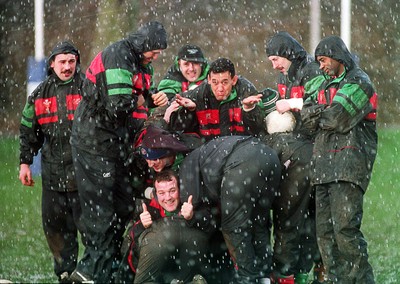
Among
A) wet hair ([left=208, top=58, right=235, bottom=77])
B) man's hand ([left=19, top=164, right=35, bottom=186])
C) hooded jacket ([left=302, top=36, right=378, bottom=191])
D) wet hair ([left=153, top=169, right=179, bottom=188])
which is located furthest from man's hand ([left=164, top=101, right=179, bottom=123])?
man's hand ([left=19, top=164, right=35, bottom=186])

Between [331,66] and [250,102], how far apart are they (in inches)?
26.5

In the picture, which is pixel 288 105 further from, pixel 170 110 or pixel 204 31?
pixel 204 31

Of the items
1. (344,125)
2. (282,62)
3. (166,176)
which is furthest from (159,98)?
(344,125)

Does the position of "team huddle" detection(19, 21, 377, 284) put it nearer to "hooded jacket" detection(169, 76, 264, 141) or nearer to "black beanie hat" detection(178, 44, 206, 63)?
"hooded jacket" detection(169, 76, 264, 141)

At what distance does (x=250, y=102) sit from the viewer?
27.6 feet

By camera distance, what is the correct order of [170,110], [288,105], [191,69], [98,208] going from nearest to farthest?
[288,105] < [98,208] < [170,110] < [191,69]

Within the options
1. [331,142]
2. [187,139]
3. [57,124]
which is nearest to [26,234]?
[57,124]

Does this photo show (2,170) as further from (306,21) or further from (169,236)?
(169,236)

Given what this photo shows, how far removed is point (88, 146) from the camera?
845 cm

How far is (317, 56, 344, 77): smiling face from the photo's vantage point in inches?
319

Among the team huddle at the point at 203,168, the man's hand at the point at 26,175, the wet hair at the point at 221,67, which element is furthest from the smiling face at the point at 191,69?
the man's hand at the point at 26,175

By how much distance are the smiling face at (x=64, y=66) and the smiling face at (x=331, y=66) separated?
2066 millimetres

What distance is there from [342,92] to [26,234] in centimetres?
534

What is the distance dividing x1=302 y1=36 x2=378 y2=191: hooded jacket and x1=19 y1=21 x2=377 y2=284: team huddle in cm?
1
